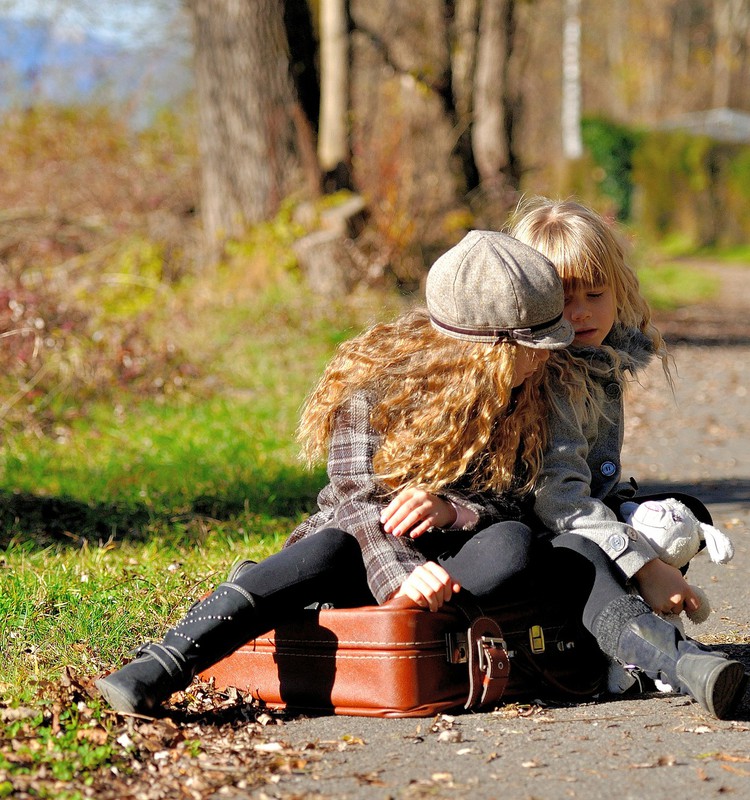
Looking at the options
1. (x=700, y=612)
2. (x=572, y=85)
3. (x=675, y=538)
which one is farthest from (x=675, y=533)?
(x=572, y=85)

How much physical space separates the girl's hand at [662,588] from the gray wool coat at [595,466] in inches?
1.8

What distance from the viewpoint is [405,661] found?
2.87 metres

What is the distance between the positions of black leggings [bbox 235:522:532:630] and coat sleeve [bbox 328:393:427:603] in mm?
69

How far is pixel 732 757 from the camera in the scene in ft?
8.54

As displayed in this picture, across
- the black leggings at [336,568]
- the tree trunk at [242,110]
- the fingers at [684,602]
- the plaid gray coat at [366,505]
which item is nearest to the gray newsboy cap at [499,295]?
the plaid gray coat at [366,505]

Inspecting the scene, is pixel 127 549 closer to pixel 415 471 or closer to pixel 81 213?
pixel 415 471

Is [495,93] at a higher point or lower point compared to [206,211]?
higher

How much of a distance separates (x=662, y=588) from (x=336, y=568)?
0.87 meters

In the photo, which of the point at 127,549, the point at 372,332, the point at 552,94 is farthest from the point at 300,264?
the point at 552,94

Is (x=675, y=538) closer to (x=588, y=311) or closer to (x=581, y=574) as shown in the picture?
(x=581, y=574)

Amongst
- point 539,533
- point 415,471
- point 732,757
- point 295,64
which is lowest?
point 732,757

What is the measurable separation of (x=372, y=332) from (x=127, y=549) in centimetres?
170

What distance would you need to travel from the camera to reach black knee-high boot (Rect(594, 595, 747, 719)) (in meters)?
2.75

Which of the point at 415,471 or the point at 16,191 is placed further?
the point at 16,191
